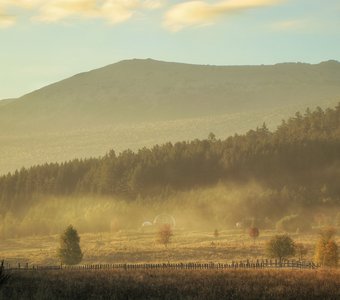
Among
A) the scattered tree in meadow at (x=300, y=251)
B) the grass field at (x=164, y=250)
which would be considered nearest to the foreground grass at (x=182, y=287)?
the scattered tree in meadow at (x=300, y=251)

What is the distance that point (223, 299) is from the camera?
4838 centimetres

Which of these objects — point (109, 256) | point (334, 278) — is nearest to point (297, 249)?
point (109, 256)

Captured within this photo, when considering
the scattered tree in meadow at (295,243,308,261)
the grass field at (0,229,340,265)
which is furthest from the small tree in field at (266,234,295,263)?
the grass field at (0,229,340,265)

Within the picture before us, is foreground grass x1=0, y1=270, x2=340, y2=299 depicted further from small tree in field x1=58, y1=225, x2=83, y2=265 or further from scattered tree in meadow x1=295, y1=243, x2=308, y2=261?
scattered tree in meadow x1=295, y1=243, x2=308, y2=261

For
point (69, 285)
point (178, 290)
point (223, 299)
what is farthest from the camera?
point (69, 285)

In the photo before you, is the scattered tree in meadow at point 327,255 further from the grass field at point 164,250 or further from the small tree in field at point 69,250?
the small tree in field at point 69,250

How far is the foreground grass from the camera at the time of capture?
50403 millimetres

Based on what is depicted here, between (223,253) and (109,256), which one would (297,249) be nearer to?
(223,253)

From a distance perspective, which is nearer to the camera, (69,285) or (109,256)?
(69,285)

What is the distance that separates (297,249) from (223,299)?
83.9 meters

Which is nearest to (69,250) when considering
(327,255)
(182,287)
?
(327,255)

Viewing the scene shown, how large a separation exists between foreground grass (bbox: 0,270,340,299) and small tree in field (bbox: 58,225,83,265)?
180 feet

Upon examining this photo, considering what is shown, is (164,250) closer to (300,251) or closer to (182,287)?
(300,251)

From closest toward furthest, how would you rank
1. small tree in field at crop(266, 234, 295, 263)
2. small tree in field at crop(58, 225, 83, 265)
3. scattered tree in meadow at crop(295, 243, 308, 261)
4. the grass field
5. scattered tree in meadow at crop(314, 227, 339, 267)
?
scattered tree in meadow at crop(314, 227, 339, 267)
small tree in field at crop(266, 234, 295, 263)
small tree in field at crop(58, 225, 83, 265)
scattered tree in meadow at crop(295, 243, 308, 261)
the grass field
